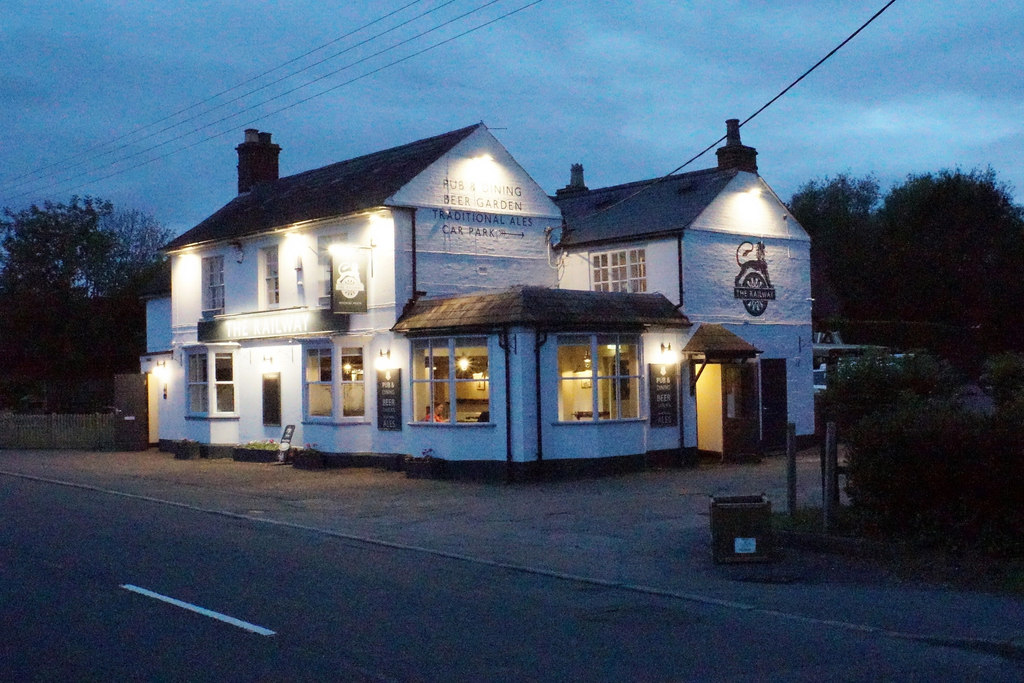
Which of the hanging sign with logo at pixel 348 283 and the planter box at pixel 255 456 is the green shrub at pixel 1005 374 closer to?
the hanging sign with logo at pixel 348 283

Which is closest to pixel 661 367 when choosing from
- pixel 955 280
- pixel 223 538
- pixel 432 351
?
pixel 432 351

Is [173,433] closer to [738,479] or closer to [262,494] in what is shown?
[262,494]

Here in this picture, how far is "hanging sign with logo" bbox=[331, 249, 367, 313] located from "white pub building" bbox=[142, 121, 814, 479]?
0.05 meters

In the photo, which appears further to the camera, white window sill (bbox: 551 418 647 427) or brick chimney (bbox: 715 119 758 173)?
brick chimney (bbox: 715 119 758 173)

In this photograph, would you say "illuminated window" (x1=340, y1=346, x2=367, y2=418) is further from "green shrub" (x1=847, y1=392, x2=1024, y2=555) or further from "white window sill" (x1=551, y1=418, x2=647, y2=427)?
"green shrub" (x1=847, y1=392, x2=1024, y2=555)

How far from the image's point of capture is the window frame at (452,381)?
819 inches

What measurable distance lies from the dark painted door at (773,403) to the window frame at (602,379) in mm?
4199

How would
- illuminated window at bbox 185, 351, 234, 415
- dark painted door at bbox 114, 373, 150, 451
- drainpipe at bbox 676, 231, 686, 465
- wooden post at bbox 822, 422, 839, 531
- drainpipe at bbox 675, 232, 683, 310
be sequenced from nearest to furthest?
wooden post at bbox 822, 422, 839, 531 < drainpipe at bbox 676, 231, 686, 465 < drainpipe at bbox 675, 232, 683, 310 < illuminated window at bbox 185, 351, 234, 415 < dark painted door at bbox 114, 373, 150, 451

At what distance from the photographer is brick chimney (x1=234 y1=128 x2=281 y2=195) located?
30812 mm

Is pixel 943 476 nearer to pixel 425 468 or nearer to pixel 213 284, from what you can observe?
pixel 425 468

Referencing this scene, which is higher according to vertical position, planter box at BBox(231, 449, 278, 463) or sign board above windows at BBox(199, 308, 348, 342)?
sign board above windows at BBox(199, 308, 348, 342)

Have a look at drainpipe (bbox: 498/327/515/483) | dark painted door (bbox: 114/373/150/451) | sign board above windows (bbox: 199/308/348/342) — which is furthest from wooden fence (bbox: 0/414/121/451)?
drainpipe (bbox: 498/327/515/483)

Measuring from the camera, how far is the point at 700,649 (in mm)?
7848

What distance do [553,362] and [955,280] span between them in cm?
3084
